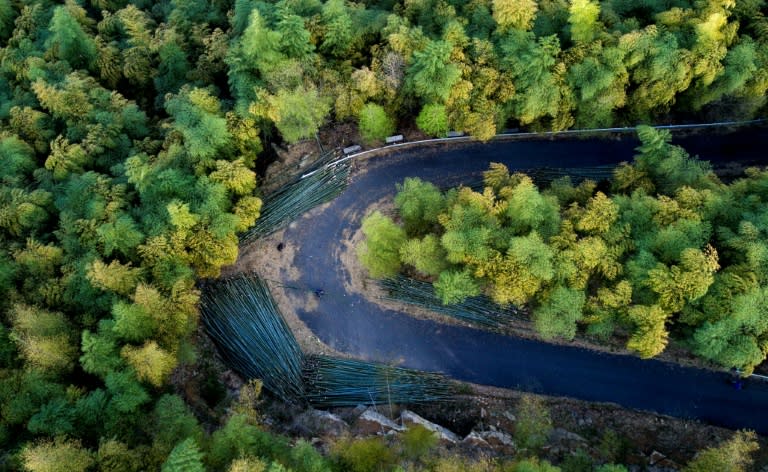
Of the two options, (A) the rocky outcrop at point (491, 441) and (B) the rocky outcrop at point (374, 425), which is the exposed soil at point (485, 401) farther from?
(B) the rocky outcrop at point (374, 425)

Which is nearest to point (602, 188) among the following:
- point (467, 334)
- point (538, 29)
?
point (538, 29)

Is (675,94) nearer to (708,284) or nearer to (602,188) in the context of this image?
(602,188)

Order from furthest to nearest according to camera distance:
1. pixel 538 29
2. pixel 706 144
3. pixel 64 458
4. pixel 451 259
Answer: pixel 706 144 < pixel 538 29 < pixel 451 259 < pixel 64 458

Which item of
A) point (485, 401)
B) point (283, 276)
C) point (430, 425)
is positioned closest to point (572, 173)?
point (485, 401)

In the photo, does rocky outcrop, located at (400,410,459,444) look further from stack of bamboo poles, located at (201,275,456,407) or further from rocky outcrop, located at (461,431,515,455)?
stack of bamboo poles, located at (201,275,456,407)

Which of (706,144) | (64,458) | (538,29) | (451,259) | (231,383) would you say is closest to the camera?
(64,458)
